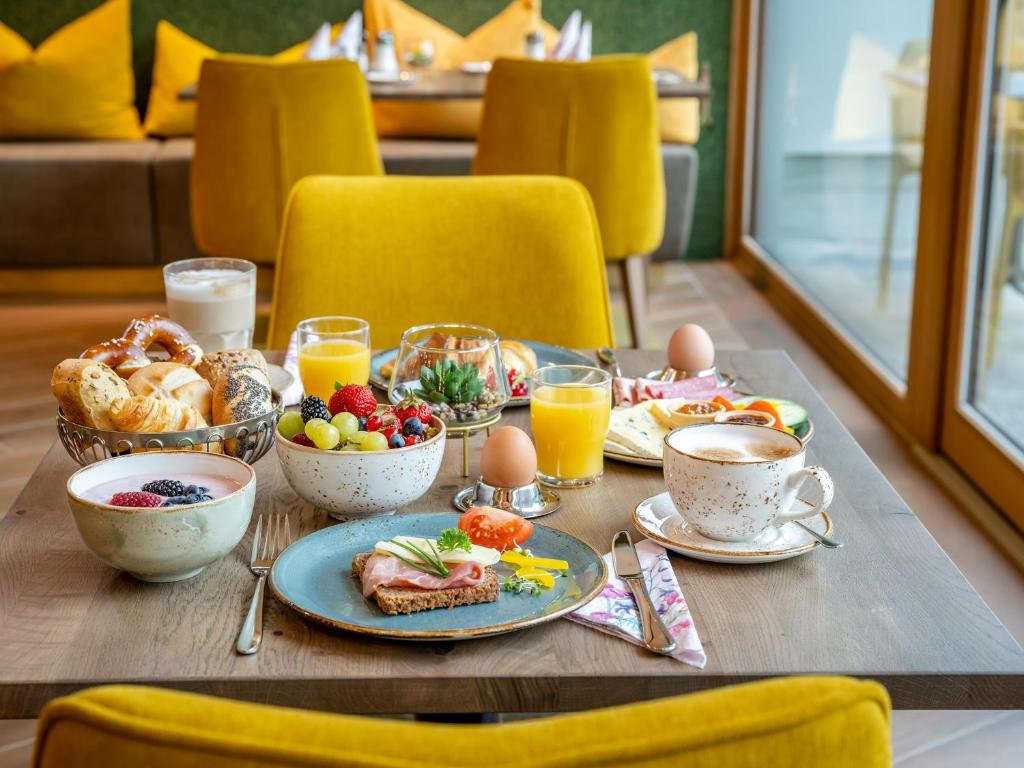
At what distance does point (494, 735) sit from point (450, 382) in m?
0.77

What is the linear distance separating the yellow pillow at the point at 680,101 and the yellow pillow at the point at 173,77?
1551 millimetres

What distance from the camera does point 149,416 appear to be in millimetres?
1059

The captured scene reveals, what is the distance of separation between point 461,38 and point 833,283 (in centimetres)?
212

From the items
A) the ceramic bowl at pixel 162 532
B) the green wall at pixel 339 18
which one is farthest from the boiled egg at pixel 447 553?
the green wall at pixel 339 18

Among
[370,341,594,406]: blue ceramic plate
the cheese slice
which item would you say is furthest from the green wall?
the cheese slice

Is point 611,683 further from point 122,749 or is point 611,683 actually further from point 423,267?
point 423,267

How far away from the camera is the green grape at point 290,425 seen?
1073 mm

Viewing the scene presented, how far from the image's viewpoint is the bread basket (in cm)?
105

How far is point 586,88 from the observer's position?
3.45m

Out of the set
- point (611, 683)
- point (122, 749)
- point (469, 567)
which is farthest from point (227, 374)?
point (122, 749)

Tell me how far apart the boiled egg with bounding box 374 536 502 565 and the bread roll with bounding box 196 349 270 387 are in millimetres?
296

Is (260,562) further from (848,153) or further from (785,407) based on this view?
(848,153)

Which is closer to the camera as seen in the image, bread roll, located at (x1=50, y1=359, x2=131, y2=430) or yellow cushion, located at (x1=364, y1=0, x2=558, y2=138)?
bread roll, located at (x1=50, y1=359, x2=131, y2=430)

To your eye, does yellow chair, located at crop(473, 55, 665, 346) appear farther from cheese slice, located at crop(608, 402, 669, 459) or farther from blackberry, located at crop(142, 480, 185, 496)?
blackberry, located at crop(142, 480, 185, 496)
